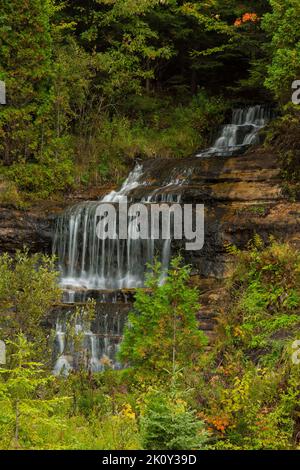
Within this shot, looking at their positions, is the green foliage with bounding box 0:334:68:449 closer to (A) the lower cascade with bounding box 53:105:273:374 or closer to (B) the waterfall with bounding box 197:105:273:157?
(A) the lower cascade with bounding box 53:105:273:374

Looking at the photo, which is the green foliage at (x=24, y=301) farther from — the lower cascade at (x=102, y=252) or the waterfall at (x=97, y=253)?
the waterfall at (x=97, y=253)

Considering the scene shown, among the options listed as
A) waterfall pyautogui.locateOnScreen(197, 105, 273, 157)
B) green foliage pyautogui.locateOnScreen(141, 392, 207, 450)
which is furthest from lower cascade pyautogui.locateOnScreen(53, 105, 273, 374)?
green foliage pyautogui.locateOnScreen(141, 392, 207, 450)

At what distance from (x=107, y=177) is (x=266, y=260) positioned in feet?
32.9

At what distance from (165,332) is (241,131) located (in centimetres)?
1358

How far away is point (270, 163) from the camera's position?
17109 millimetres

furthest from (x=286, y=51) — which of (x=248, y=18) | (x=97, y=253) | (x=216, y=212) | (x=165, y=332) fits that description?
(x=165, y=332)

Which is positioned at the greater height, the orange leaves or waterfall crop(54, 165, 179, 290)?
the orange leaves

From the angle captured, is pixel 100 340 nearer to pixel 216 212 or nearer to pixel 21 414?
pixel 216 212

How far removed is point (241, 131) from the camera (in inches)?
852

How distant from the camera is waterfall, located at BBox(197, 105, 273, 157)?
20.5 metres

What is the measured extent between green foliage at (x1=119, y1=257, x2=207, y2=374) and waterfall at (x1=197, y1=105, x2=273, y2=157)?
11.1 meters

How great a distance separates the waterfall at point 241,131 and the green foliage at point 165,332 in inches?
437
